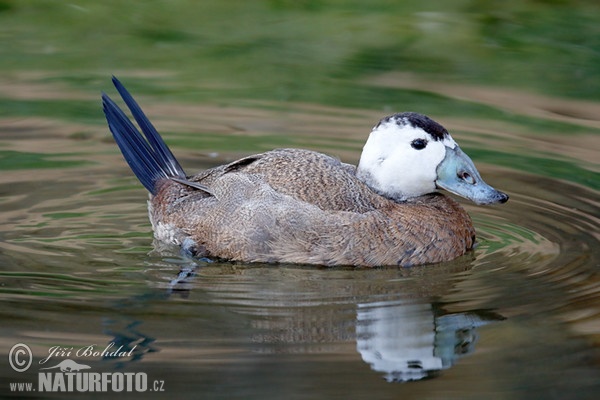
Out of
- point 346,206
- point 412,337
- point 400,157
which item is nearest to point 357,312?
point 412,337

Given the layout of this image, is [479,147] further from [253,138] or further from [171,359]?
[171,359]

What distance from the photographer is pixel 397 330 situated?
5367mm

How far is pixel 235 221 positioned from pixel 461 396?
2038mm

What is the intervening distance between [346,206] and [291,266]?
1.43ft

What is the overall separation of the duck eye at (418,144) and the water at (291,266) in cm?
65

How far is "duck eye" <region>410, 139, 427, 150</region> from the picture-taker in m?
6.37

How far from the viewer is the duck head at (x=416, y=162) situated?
6.36 metres

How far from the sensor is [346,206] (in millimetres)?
6289

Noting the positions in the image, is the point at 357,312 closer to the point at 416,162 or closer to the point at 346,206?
the point at 346,206

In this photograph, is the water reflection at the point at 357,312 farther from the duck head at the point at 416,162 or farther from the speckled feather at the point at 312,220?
the duck head at the point at 416,162

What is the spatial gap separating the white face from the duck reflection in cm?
99

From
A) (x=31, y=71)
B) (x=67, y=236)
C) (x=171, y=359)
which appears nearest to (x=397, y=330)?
(x=171, y=359)
